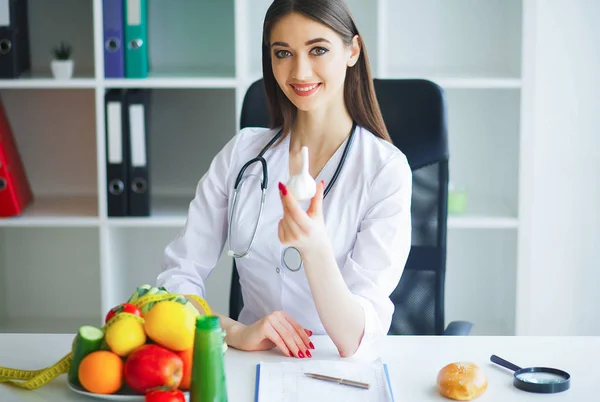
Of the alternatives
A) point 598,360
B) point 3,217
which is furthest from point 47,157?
point 598,360

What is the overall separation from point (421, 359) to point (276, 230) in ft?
1.49

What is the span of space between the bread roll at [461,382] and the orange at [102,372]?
477 millimetres

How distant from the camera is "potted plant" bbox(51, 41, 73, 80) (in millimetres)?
2652

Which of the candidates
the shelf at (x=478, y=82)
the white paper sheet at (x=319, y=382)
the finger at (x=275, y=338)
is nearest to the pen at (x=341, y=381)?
the white paper sheet at (x=319, y=382)

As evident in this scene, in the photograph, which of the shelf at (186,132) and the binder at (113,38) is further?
the shelf at (186,132)

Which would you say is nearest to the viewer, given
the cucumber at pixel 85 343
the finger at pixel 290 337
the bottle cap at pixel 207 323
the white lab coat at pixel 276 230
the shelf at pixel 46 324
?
the bottle cap at pixel 207 323

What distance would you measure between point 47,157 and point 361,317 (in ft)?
6.00

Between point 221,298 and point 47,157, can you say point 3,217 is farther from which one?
point 221,298

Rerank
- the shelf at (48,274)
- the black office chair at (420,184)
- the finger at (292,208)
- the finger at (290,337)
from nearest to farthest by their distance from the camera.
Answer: the finger at (292,208), the finger at (290,337), the black office chair at (420,184), the shelf at (48,274)

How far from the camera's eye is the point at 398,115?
1914mm

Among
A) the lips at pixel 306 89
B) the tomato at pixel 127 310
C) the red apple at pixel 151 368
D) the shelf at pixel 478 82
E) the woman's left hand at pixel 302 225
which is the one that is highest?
the shelf at pixel 478 82

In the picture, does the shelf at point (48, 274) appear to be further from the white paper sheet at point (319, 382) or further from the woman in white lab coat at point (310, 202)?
the white paper sheet at point (319, 382)

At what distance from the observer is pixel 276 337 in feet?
4.75

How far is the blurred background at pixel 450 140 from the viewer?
270 cm
